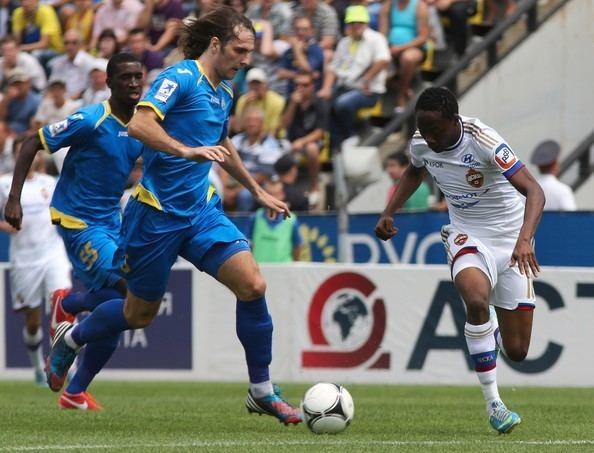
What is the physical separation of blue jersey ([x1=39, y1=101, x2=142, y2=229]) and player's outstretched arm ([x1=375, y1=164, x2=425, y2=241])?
6.81 ft

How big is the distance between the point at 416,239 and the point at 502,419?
7.24 metres

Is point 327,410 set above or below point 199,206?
below

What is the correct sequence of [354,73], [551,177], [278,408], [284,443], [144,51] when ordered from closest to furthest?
[284,443] → [278,408] → [551,177] → [354,73] → [144,51]

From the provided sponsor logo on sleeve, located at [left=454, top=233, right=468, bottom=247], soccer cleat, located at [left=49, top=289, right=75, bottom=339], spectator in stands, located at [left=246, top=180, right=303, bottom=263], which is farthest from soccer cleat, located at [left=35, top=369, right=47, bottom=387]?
sponsor logo on sleeve, located at [left=454, top=233, right=468, bottom=247]

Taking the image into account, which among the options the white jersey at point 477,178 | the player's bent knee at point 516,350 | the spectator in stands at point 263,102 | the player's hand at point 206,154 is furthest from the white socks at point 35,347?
the player's hand at point 206,154

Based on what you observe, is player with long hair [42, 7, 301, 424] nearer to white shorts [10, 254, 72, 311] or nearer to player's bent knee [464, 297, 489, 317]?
player's bent knee [464, 297, 489, 317]

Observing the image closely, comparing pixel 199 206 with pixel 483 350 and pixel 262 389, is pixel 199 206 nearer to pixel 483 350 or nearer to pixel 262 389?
pixel 262 389

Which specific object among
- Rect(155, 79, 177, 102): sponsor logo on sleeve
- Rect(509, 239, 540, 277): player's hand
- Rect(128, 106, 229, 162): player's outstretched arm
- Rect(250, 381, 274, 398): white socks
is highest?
Rect(155, 79, 177, 102): sponsor logo on sleeve

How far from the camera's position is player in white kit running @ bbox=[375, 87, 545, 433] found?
890 cm

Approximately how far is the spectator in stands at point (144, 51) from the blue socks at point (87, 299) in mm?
8629

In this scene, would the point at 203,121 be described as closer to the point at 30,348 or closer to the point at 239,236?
the point at 239,236

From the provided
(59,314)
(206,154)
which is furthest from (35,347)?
(206,154)

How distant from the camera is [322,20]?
1895 cm

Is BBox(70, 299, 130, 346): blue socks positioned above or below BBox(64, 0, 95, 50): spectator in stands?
above
